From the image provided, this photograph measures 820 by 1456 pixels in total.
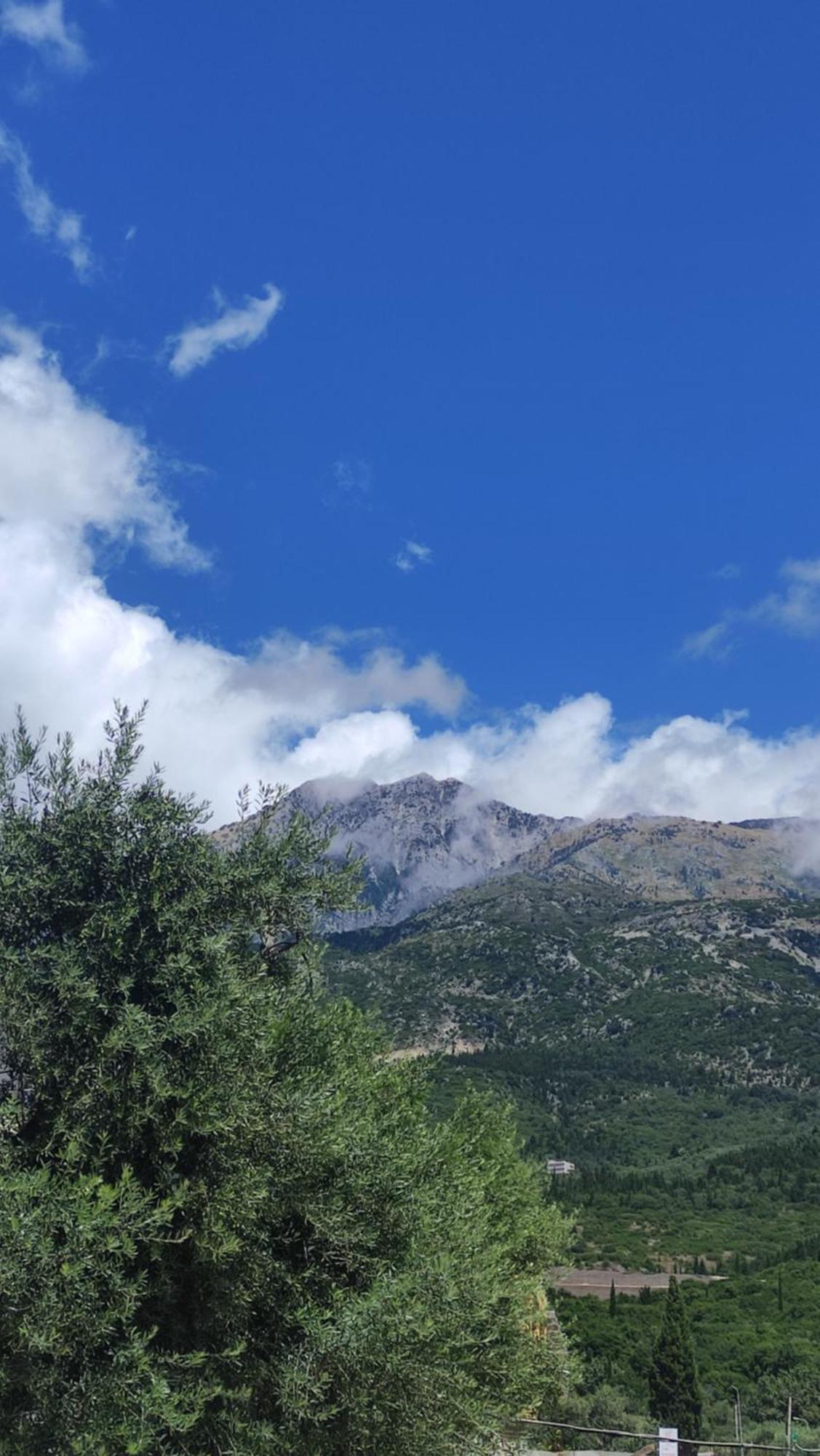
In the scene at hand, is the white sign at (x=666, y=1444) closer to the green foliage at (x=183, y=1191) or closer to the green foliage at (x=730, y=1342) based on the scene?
the green foliage at (x=183, y=1191)

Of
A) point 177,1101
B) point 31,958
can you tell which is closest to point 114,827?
point 31,958

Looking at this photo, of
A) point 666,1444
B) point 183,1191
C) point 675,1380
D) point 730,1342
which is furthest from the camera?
point 730,1342

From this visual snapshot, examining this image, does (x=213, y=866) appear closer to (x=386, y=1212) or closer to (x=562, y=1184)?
(x=386, y=1212)

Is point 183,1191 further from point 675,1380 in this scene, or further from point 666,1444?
point 675,1380

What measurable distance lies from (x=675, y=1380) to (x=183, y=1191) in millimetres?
57440

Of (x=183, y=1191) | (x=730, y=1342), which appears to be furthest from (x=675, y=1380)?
(x=183, y=1191)

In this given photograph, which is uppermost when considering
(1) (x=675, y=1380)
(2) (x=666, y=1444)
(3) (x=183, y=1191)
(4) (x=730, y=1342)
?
(3) (x=183, y=1191)

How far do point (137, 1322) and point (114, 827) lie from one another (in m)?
5.29

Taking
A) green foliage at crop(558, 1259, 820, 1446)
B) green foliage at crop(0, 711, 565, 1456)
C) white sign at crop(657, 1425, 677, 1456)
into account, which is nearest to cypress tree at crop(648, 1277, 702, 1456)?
green foliage at crop(558, 1259, 820, 1446)

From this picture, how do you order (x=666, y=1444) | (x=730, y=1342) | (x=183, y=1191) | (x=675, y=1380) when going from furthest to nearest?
1. (x=730, y=1342)
2. (x=675, y=1380)
3. (x=666, y=1444)
4. (x=183, y=1191)

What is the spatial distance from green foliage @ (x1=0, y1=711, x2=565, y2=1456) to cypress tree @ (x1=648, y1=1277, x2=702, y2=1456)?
51.9 meters

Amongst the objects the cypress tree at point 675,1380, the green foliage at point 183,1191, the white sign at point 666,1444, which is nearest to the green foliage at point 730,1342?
the cypress tree at point 675,1380

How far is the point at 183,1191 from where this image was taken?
11039 mm

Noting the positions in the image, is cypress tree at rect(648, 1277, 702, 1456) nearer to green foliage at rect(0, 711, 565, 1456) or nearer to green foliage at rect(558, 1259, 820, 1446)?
green foliage at rect(558, 1259, 820, 1446)
